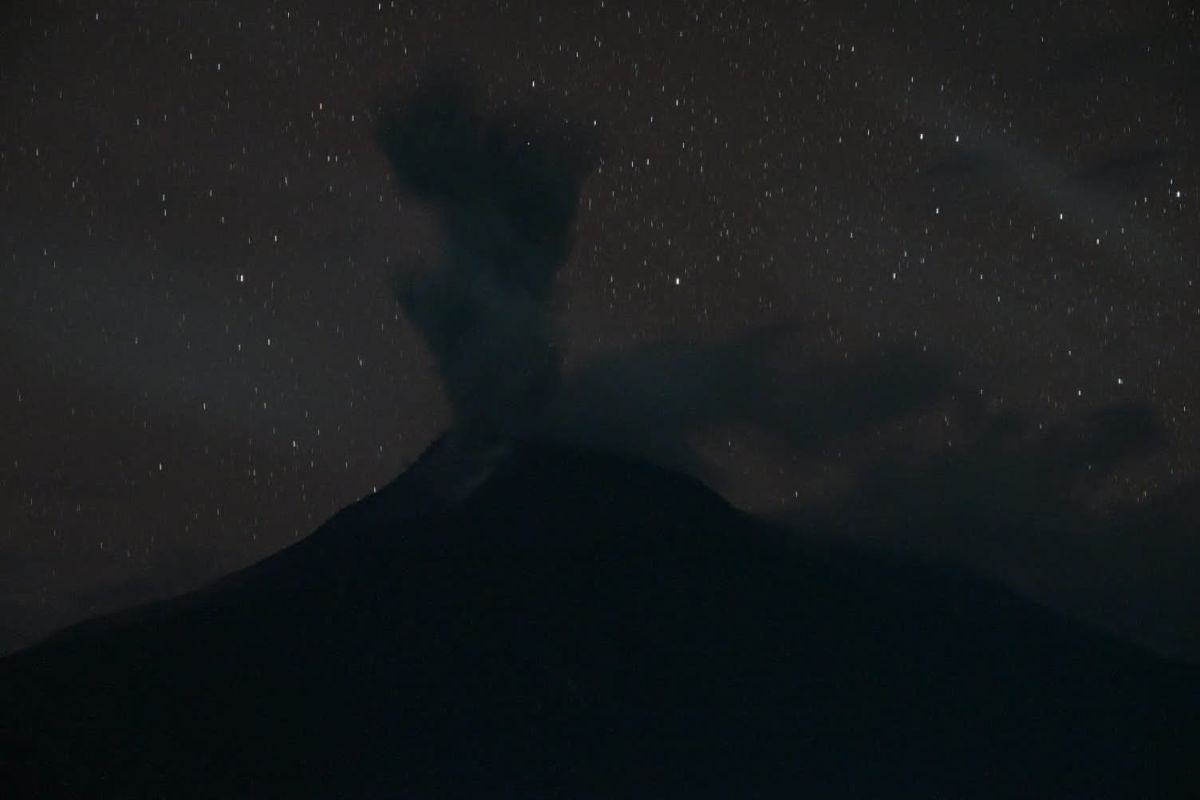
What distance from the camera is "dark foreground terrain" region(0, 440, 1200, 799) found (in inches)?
3204

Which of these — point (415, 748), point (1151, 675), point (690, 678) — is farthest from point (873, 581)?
point (415, 748)

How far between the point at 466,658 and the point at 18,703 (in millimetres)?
36118

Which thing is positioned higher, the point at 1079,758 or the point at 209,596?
the point at 1079,758

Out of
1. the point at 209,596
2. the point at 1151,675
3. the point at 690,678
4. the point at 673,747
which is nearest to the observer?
the point at 673,747

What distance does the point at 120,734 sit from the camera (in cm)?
8038

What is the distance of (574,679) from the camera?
332ft

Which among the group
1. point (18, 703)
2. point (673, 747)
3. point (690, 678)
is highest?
point (690, 678)

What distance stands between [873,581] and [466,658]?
65.4 meters

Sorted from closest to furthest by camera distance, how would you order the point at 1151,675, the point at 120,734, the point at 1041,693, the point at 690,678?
the point at 120,734 → the point at 690,678 → the point at 1041,693 → the point at 1151,675

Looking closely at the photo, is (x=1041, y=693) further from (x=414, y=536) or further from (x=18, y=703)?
(x=18, y=703)

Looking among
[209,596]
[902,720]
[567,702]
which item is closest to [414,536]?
[209,596]

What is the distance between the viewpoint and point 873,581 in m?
143

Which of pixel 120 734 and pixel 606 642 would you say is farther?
pixel 606 642

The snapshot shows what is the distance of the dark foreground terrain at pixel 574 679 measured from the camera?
81375mm
